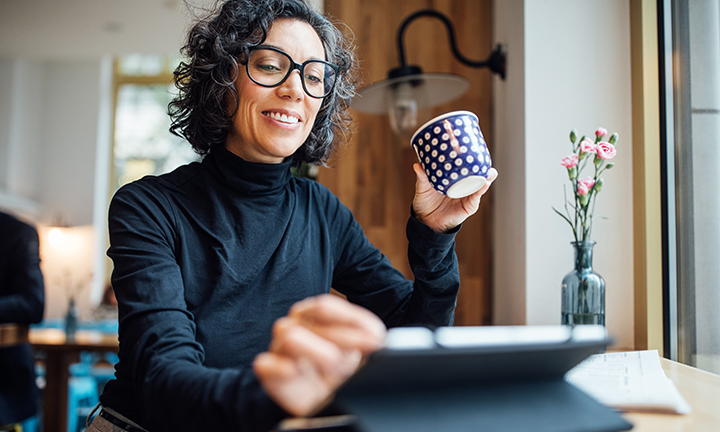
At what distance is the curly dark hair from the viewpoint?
0.98 m

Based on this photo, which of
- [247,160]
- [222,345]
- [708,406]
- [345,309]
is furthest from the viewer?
[247,160]

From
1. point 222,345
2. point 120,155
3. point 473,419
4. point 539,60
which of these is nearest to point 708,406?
point 473,419

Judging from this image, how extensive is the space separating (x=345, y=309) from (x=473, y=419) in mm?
125

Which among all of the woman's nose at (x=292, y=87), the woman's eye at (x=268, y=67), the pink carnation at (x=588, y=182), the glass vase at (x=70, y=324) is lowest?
the glass vase at (x=70, y=324)

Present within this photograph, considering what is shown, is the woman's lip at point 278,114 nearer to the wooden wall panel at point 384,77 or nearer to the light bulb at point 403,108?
the light bulb at point 403,108

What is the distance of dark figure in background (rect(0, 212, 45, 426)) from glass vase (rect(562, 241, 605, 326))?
2056mm

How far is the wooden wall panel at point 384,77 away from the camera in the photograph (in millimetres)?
2135

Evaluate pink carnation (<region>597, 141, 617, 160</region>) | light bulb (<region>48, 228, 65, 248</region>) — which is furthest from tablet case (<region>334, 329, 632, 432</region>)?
light bulb (<region>48, 228, 65, 248</region>)

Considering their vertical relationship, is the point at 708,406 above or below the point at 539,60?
below

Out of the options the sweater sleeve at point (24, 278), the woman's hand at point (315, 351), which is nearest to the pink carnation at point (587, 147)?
the woman's hand at point (315, 351)

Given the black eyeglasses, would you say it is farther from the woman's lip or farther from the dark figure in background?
the dark figure in background

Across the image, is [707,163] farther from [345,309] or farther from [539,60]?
[345,309]

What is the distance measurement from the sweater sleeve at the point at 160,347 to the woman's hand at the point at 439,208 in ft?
1.25

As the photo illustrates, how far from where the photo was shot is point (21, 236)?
7.20 feet
